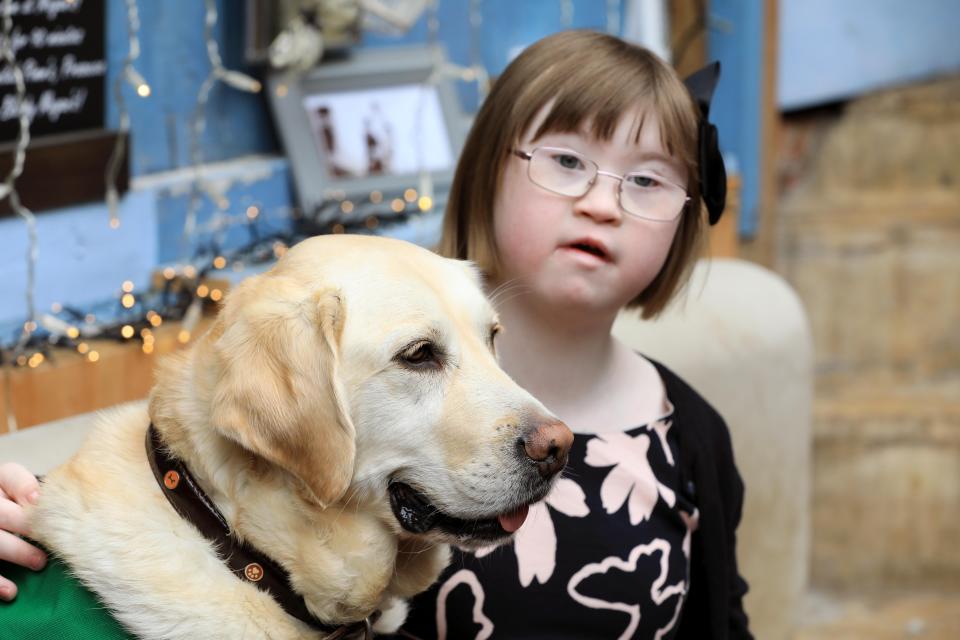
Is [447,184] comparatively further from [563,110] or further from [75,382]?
[563,110]

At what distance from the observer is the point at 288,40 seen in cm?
285

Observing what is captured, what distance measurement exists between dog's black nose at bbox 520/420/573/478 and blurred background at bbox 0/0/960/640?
2.48ft

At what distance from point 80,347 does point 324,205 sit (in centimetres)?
98

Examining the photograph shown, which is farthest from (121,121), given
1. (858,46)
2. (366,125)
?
(858,46)

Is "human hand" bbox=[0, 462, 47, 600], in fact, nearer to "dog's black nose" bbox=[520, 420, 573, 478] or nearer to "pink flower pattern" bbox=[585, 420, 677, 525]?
"dog's black nose" bbox=[520, 420, 573, 478]

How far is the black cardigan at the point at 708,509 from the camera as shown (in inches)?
64.6

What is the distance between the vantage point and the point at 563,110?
151 centimetres

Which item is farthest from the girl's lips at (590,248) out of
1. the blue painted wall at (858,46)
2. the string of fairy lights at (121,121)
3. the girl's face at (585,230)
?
the blue painted wall at (858,46)

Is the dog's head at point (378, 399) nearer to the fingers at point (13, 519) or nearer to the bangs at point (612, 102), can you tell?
the fingers at point (13, 519)

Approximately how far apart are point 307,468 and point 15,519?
1.14 feet

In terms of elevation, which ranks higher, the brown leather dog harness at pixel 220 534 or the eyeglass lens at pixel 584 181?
the eyeglass lens at pixel 584 181

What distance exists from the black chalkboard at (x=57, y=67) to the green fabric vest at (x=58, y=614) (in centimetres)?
133

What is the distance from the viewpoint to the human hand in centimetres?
117

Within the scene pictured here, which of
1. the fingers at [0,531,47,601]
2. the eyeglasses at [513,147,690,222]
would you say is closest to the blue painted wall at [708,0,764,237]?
the eyeglasses at [513,147,690,222]
